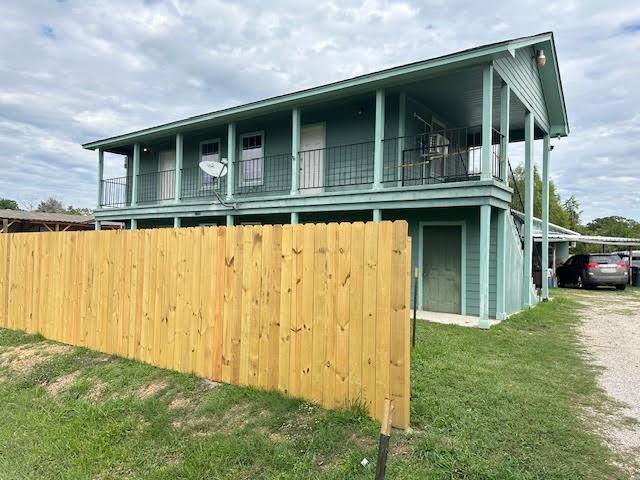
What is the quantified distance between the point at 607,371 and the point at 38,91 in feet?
81.8

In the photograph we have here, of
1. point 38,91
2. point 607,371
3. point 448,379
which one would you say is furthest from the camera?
point 38,91

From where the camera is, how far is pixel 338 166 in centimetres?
1122

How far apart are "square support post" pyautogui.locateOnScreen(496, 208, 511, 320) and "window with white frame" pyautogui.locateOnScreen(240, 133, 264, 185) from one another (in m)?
7.04

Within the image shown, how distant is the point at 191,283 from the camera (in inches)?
181

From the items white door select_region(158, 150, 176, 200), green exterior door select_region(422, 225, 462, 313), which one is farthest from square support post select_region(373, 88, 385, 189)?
white door select_region(158, 150, 176, 200)

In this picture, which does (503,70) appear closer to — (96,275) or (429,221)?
(429,221)

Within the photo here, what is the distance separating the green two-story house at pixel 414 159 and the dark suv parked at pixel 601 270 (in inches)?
217

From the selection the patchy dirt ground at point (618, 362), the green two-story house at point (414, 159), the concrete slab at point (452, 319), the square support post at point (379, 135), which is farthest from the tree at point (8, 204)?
the patchy dirt ground at point (618, 362)

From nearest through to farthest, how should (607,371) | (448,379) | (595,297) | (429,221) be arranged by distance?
(448,379), (607,371), (429,221), (595,297)

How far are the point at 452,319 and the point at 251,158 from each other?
309 inches

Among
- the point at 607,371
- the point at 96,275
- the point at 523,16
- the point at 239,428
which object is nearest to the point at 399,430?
the point at 239,428

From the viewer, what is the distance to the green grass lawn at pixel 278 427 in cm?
277

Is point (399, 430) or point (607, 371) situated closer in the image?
point (399, 430)

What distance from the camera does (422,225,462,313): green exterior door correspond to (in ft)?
30.6
